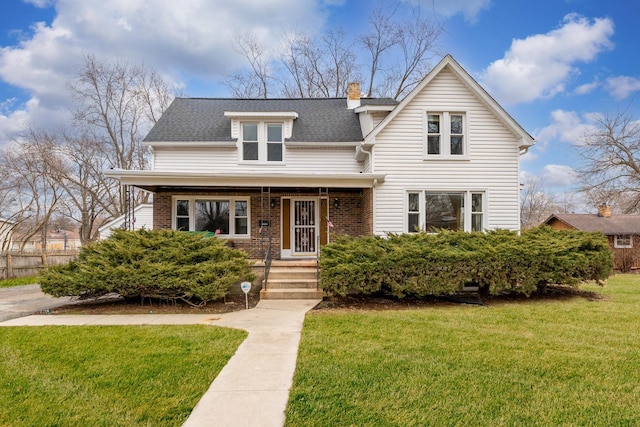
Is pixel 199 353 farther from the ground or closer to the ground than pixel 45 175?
closer to the ground

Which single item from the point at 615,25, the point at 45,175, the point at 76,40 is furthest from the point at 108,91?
the point at 615,25

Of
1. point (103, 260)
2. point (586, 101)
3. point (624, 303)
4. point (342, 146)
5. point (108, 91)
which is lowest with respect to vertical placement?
point (624, 303)

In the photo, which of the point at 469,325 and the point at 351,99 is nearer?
the point at 469,325

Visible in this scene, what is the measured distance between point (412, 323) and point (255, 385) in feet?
11.6

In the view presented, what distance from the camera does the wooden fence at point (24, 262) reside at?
45.9 ft

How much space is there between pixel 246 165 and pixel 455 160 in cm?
698

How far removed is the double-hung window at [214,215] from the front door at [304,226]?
5.38 ft

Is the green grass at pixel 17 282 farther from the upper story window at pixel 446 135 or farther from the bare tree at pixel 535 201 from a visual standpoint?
the bare tree at pixel 535 201

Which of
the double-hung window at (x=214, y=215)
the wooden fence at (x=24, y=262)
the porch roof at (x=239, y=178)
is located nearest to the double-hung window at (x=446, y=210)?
the porch roof at (x=239, y=178)

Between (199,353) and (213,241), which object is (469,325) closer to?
(199,353)

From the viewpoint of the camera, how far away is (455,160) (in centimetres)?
1127

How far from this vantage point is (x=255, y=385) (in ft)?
12.8

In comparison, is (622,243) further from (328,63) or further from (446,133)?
(328,63)

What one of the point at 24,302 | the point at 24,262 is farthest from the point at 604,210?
the point at 24,262
